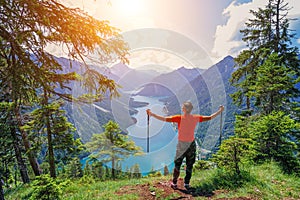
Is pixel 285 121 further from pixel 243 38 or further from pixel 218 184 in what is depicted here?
pixel 243 38

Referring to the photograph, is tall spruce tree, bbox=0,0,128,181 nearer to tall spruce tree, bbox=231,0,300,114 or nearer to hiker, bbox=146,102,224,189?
hiker, bbox=146,102,224,189

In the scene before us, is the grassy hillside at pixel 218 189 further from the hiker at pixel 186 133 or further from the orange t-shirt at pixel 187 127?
the orange t-shirt at pixel 187 127

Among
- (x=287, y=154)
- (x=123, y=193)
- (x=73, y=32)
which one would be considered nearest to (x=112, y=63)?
(x=73, y=32)

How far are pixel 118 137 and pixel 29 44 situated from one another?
12.0 m

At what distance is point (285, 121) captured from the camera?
25.5 ft

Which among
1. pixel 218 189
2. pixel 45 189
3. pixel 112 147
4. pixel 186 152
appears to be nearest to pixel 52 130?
pixel 112 147

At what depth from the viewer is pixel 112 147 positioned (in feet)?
49.2

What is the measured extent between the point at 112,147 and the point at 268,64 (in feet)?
38.3

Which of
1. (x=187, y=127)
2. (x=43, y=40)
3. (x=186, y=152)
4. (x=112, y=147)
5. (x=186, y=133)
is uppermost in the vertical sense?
(x=43, y=40)

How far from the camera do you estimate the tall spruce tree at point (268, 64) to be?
10.2 meters

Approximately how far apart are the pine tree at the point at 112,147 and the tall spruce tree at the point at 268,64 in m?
9.42

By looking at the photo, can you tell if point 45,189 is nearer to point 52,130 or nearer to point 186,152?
point 186,152

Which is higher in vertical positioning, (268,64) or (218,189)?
(268,64)

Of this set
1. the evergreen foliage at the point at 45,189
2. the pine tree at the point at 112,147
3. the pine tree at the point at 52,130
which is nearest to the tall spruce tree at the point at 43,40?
the evergreen foliage at the point at 45,189
